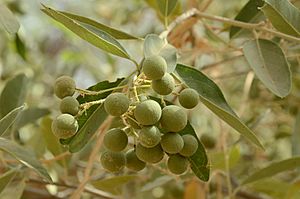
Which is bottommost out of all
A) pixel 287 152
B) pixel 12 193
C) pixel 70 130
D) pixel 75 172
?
pixel 287 152

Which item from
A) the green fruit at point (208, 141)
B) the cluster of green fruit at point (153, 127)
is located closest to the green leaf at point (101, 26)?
the cluster of green fruit at point (153, 127)

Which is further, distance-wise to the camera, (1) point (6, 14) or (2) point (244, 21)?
(2) point (244, 21)

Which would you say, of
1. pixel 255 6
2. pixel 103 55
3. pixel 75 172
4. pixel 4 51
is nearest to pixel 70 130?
pixel 255 6

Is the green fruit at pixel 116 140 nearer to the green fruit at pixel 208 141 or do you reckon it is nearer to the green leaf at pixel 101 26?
the green leaf at pixel 101 26

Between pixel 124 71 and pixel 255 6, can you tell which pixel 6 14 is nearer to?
pixel 255 6

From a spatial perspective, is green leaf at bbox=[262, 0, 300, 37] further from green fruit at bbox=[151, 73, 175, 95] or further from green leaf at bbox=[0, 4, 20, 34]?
green leaf at bbox=[0, 4, 20, 34]

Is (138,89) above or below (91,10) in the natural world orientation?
above

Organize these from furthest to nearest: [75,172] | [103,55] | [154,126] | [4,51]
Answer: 1. [103,55]
2. [4,51]
3. [75,172]
4. [154,126]

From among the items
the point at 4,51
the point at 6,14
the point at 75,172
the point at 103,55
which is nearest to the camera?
the point at 6,14
